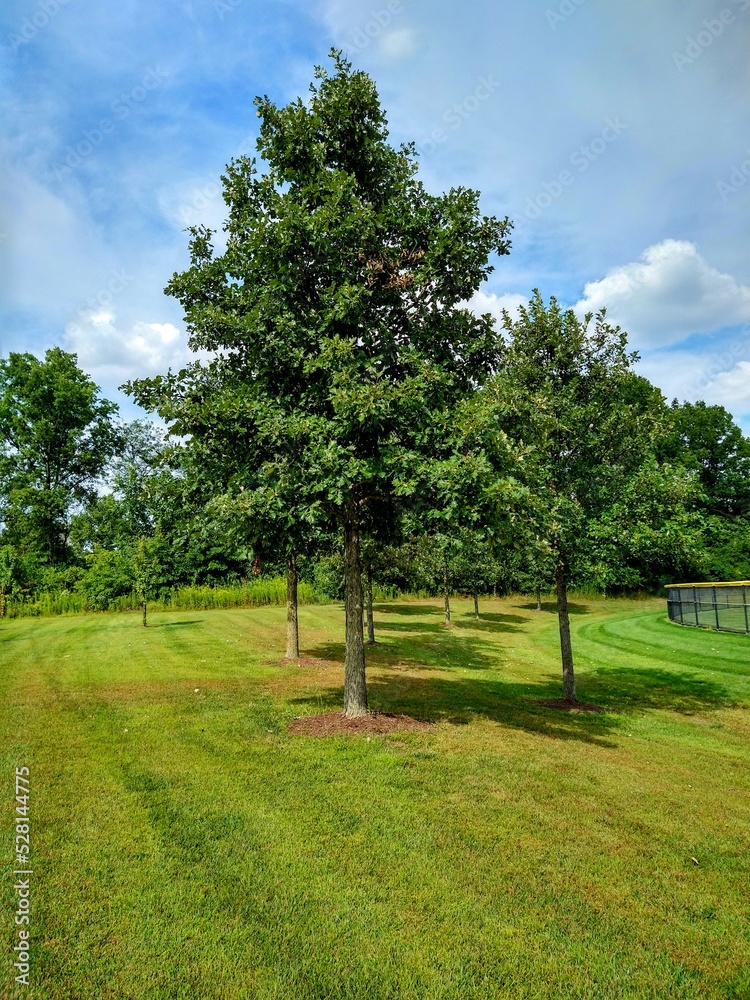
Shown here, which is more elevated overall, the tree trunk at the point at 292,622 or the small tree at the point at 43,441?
the small tree at the point at 43,441

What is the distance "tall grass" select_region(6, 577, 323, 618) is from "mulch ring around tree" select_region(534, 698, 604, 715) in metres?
30.2

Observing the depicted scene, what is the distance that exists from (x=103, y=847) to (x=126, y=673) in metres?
11.3

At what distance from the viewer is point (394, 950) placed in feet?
13.3

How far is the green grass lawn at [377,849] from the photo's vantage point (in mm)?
3889

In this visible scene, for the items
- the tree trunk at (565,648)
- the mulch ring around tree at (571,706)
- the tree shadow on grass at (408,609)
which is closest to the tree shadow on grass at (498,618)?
the tree shadow on grass at (408,609)

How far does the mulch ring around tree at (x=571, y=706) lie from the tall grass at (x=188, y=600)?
30.2 metres

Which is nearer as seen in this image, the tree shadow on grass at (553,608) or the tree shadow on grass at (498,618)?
the tree shadow on grass at (498,618)

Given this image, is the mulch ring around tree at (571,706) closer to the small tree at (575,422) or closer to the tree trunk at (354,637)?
the small tree at (575,422)

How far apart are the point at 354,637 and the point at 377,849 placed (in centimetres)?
491

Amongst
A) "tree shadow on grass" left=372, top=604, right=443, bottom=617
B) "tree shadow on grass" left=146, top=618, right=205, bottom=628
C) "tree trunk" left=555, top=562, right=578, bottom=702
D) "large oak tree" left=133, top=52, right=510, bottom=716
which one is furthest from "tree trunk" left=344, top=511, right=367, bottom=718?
"tree shadow on grass" left=372, top=604, right=443, bottom=617

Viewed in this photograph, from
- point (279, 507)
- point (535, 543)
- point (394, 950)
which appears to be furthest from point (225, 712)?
point (394, 950)

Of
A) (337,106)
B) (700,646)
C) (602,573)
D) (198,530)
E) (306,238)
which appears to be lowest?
(700,646)

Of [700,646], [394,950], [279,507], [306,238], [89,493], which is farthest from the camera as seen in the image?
[89,493]

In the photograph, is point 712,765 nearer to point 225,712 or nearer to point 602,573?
point 602,573
